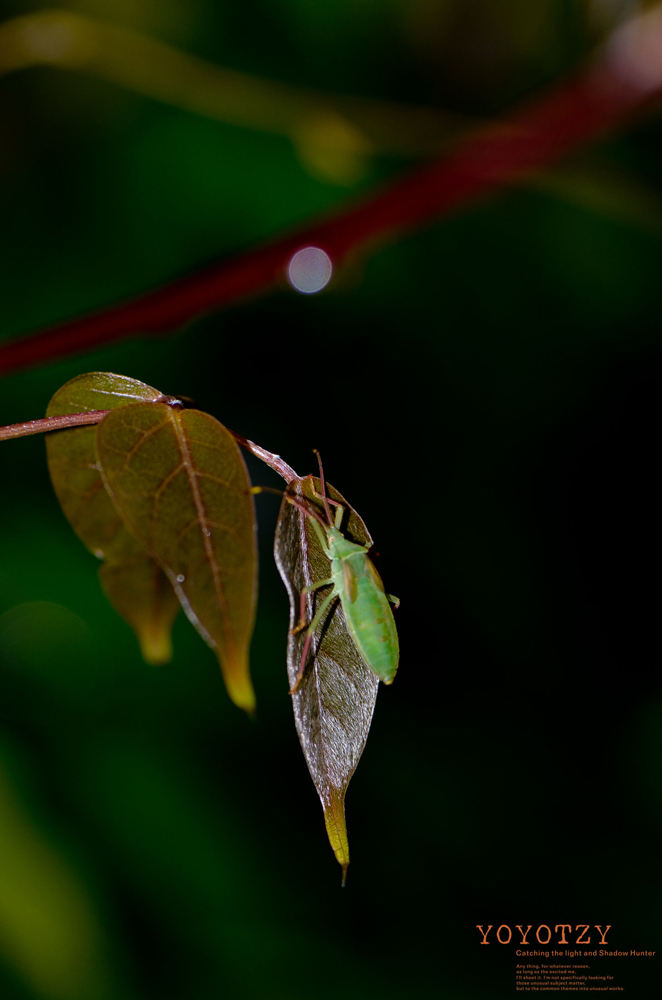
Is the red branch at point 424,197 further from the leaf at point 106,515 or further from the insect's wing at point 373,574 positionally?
the insect's wing at point 373,574

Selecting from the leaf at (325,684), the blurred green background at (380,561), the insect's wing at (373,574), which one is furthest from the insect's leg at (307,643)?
the blurred green background at (380,561)

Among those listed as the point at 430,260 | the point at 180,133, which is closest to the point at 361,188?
the point at 430,260

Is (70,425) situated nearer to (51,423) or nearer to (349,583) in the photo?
(51,423)

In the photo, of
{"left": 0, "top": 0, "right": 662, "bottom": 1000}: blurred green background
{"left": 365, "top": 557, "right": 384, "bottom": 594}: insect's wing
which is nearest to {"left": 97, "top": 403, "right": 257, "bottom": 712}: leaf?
{"left": 365, "top": 557, "right": 384, "bottom": 594}: insect's wing

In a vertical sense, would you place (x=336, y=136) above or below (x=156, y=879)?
above

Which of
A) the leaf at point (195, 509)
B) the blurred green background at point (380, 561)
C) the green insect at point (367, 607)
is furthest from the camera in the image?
the blurred green background at point (380, 561)

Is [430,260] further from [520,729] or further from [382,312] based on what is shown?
[520,729]
